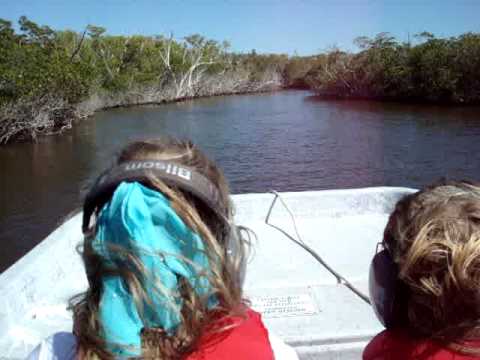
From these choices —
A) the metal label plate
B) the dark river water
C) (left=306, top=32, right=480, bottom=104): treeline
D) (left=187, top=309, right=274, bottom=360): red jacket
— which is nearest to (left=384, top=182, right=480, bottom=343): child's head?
(left=187, top=309, right=274, bottom=360): red jacket

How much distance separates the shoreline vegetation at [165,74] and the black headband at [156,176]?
15.9 meters

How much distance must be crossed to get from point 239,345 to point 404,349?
39 cm

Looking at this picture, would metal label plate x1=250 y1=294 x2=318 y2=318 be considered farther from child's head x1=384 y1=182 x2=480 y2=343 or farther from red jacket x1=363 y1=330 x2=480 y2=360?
child's head x1=384 y1=182 x2=480 y2=343

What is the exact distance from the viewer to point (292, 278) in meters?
2.87

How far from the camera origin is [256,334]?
0.92 m

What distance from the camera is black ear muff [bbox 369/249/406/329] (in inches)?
40.3

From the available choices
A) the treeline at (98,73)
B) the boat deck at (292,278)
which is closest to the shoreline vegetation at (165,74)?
the treeline at (98,73)

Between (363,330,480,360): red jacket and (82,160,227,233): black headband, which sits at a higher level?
(82,160,227,233): black headband

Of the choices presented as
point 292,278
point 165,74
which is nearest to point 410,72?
point 165,74

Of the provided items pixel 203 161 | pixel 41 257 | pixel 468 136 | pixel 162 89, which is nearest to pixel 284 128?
pixel 468 136

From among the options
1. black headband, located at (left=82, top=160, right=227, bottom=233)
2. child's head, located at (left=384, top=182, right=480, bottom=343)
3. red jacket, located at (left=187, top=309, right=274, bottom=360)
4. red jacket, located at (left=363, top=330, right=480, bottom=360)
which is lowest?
red jacket, located at (left=363, top=330, right=480, bottom=360)

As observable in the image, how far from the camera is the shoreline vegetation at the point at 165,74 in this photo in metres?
16.7

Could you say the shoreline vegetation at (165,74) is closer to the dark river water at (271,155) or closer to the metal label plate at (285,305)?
the dark river water at (271,155)

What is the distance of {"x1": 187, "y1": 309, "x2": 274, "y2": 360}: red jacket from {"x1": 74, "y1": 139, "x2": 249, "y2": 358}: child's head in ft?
0.08
